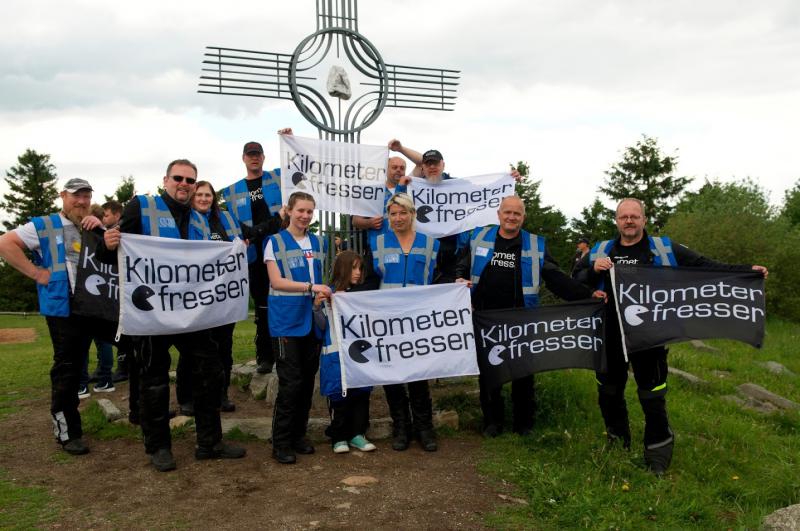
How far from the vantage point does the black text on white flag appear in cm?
525

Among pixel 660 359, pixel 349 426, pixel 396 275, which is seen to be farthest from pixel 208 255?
pixel 660 359

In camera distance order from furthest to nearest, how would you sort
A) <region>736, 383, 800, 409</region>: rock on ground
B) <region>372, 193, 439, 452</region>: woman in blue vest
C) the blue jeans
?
<region>736, 383, 800, 409</region>: rock on ground → the blue jeans → <region>372, 193, 439, 452</region>: woman in blue vest

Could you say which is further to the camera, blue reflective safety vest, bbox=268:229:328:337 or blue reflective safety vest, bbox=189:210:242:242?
blue reflective safety vest, bbox=189:210:242:242

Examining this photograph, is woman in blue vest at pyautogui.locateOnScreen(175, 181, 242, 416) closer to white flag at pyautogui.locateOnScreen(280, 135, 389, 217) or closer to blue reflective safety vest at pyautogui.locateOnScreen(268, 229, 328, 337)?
blue reflective safety vest at pyautogui.locateOnScreen(268, 229, 328, 337)

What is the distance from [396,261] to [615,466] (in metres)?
2.57

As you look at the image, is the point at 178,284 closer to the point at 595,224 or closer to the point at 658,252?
the point at 658,252

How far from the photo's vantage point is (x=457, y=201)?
7559 mm

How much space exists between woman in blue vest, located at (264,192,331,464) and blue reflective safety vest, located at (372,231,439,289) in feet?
1.96

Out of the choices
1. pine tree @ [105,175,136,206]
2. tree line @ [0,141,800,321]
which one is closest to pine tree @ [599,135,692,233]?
tree line @ [0,141,800,321]

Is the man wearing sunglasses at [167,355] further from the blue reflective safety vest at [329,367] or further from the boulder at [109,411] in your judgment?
the boulder at [109,411]

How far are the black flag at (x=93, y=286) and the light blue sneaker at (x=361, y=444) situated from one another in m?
2.42

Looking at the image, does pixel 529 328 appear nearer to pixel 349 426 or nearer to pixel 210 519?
pixel 349 426

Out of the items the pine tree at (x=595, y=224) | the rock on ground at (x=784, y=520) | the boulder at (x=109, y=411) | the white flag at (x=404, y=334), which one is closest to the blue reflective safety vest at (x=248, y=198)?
the white flag at (x=404, y=334)

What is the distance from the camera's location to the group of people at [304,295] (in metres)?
5.19
